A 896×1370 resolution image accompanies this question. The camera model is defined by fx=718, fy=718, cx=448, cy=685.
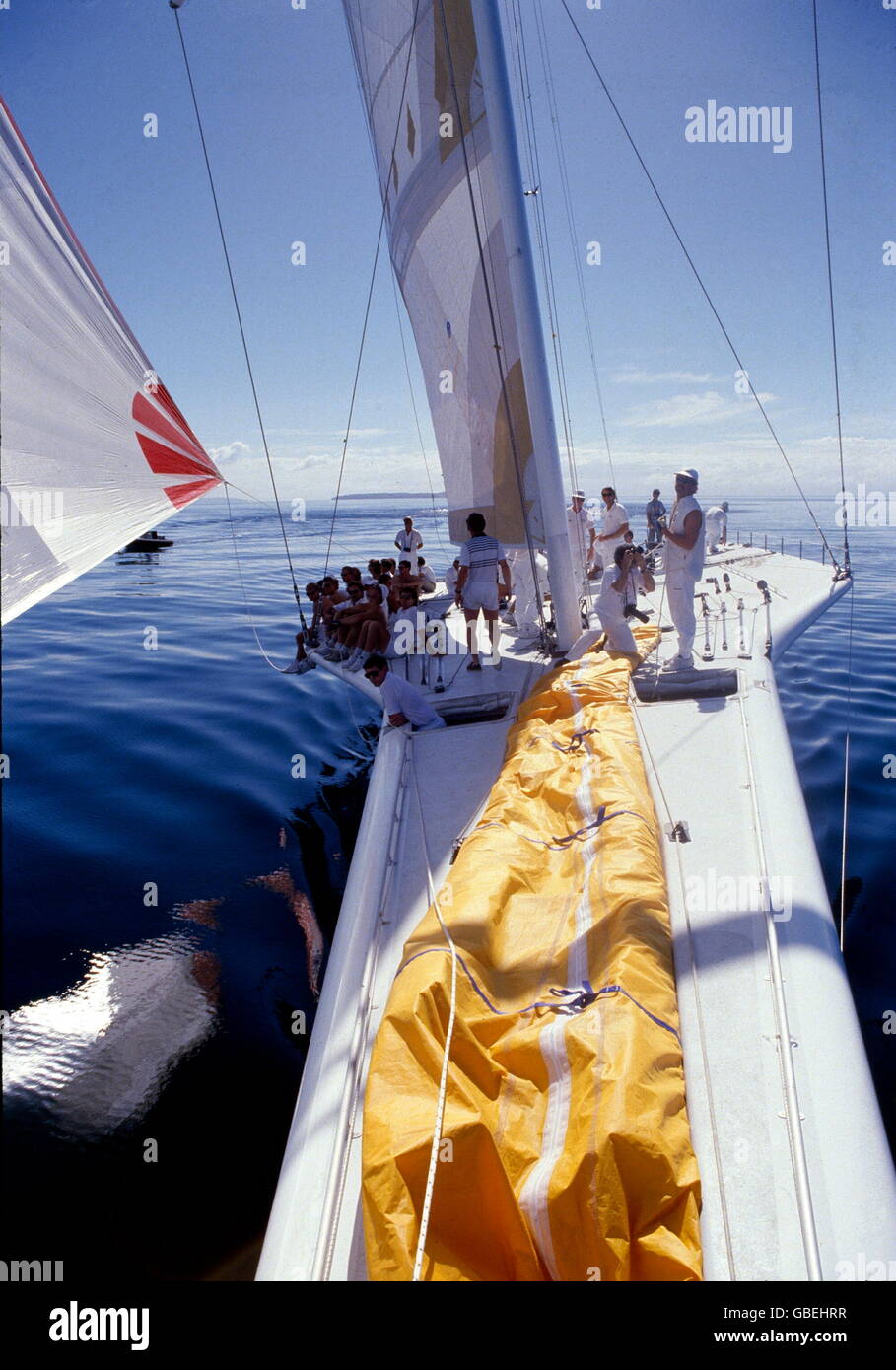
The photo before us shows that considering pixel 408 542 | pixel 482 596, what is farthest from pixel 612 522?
pixel 408 542

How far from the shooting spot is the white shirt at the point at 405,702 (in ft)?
19.0

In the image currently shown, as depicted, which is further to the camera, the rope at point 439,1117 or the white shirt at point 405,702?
the white shirt at point 405,702

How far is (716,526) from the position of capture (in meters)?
13.4

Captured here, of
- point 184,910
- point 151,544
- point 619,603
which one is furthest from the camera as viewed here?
point 151,544

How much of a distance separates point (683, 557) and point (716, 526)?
26.8 ft

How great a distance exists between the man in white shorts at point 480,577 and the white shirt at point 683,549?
1.67 m

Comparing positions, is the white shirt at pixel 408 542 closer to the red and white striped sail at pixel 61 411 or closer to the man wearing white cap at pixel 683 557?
the man wearing white cap at pixel 683 557

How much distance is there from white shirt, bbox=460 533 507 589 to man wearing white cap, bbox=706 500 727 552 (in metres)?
7.70

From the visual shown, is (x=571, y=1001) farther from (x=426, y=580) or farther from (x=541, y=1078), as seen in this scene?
(x=426, y=580)

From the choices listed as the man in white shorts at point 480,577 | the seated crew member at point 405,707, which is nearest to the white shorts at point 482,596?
the man in white shorts at point 480,577

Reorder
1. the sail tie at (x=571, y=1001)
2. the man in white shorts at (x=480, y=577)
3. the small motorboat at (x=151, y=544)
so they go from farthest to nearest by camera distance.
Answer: the small motorboat at (x=151, y=544) < the man in white shorts at (x=480, y=577) < the sail tie at (x=571, y=1001)

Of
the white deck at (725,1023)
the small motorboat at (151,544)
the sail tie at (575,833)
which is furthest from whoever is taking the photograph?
the small motorboat at (151,544)

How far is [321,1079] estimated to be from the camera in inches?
108
